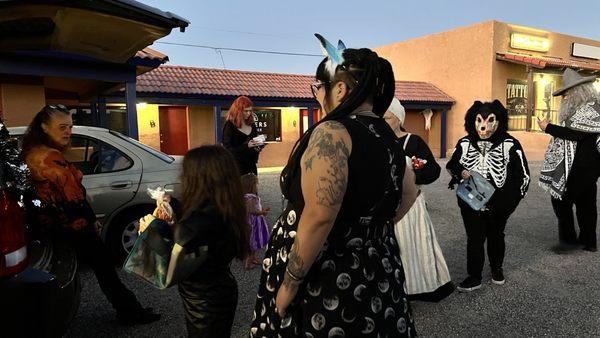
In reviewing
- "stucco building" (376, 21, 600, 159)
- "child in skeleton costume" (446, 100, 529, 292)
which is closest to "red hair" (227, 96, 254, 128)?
"child in skeleton costume" (446, 100, 529, 292)

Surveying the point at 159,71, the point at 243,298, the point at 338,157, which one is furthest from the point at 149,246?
the point at 159,71

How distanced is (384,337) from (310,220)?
0.55m

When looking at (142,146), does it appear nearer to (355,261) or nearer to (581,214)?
(355,261)

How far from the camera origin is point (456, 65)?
19.2m

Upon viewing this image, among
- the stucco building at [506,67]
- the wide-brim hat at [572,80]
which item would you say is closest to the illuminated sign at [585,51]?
the stucco building at [506,67]

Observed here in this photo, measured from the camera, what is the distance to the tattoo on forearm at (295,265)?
1.45 meters

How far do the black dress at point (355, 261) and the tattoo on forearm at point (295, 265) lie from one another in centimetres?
7

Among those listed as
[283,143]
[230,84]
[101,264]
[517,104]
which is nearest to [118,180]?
[101,264]

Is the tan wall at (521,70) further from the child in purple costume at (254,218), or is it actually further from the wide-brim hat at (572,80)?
the child in purple costume at (254,218)

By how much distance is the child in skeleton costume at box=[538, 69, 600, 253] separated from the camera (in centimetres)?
480

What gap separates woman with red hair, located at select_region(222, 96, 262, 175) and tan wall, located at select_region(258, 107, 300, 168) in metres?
11.7

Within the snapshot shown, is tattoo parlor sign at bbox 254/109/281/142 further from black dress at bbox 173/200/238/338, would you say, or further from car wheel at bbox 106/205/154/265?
black dress at bbox 173/200/238/338

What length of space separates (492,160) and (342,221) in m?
2.75

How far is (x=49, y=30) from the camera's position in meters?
4.18
